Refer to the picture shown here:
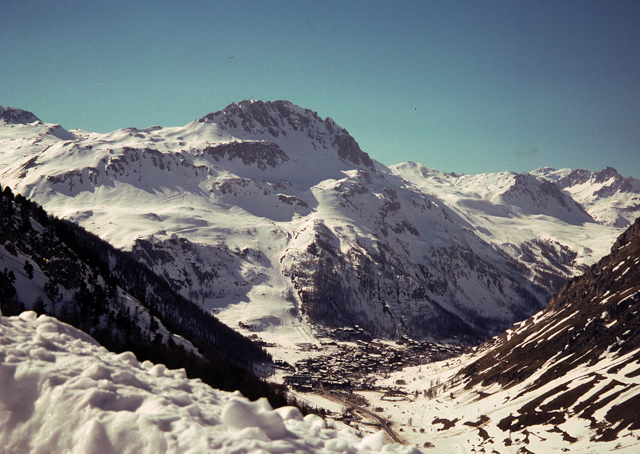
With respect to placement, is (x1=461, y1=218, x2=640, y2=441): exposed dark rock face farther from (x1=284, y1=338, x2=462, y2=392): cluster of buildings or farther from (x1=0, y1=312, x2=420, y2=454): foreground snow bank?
(x1=0, y1=312, x2=420, y2=454): foreground snow bank

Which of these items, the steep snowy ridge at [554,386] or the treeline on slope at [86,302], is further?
the steep snowy ridge at [554,386]

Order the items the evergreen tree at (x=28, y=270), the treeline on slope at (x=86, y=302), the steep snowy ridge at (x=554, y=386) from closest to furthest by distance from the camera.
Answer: the treeline on slope at (x=86, y=302), the evergreen tree at (x=28, y=270), the steep snowy ridge at (x=554, y=386)

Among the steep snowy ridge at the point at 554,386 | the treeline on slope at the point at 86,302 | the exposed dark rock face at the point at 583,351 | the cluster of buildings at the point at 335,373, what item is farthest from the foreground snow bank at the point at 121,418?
the cluster of buildings at the point at 335,373

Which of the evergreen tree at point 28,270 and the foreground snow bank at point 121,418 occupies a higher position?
the evergreen tree at point 28,270

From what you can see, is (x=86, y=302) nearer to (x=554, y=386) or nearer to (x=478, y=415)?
(x=478, y=415)

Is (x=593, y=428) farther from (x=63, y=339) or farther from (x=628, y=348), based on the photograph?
(x=63, y=339)

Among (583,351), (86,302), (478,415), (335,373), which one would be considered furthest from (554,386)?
(86,302)

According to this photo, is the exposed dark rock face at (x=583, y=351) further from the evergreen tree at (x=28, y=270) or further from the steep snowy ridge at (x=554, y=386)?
the evergreen tree at (x=28, y=270)

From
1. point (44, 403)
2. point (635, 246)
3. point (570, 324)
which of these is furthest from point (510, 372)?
point (44, 403)

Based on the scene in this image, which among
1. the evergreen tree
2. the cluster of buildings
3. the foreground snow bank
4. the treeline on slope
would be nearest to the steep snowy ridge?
the cluster of buildings
